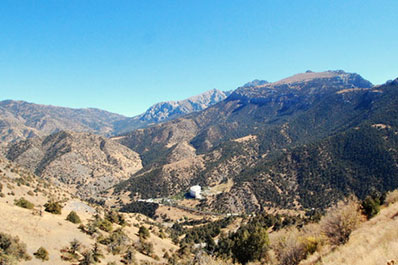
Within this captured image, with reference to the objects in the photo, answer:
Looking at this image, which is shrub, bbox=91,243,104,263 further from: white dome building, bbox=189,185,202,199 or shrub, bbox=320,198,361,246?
white dome building, bbox=189,185,202,199

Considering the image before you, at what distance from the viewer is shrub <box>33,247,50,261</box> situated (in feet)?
88.9

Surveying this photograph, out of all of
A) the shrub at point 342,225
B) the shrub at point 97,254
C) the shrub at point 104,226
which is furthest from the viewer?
the shrub at point 104,226

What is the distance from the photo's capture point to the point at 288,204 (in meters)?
124

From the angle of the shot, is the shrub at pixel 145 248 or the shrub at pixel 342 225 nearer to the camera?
the shrub at pixel 342 225

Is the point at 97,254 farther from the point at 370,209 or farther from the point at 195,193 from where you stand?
the point at 195,193

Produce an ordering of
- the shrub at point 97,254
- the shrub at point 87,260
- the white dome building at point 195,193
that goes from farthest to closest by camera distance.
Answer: the white dome building at point 195,193 → the shrub at point 97,254 → the shrub at point 87,260

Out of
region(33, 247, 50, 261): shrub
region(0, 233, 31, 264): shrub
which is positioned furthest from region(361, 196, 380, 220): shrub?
region(0, 233, 31, 264): shrub

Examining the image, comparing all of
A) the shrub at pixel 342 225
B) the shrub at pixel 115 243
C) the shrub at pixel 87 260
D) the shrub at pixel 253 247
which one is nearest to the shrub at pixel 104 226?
the shrub at pixel 115 243

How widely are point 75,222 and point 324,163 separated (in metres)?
138

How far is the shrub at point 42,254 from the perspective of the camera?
2711cm

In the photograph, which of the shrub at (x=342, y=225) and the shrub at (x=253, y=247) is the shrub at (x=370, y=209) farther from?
the shrub at (x=253, y=247)

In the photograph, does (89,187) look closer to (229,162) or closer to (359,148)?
(229,162)

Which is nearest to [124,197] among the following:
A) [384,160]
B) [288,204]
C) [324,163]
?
[288,204]

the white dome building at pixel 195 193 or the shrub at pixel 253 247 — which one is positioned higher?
the shrub at pixel 253 247
